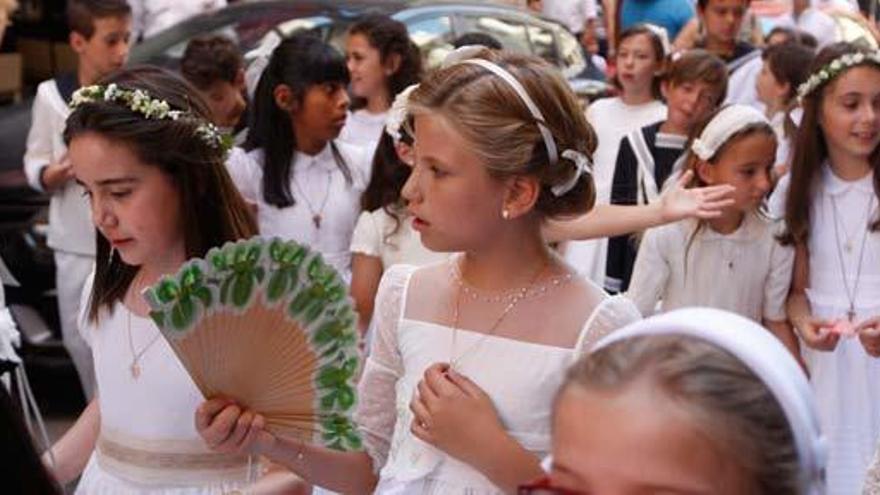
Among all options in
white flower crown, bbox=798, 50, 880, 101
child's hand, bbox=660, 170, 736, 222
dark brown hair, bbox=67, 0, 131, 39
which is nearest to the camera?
child's hand, bbox=660, 170, 736, 222

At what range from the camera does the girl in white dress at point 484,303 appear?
117 inches

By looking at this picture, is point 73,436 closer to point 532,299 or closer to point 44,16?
point 532,299

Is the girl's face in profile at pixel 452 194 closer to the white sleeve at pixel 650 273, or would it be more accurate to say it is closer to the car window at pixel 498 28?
the white sleeve at pixel 650 273

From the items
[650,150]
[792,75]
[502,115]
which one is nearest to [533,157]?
[502,115]

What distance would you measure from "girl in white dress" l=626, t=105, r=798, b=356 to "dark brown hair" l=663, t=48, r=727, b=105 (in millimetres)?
2161

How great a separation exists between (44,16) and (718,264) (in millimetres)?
11108

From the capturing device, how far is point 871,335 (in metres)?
4.79

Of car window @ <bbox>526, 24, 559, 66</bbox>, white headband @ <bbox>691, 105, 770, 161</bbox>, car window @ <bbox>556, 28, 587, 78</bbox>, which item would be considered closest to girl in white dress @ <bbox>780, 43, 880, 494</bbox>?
white headband @ <bbox>691, 105, 770, 161</bbox>

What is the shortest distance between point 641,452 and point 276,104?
179 inches

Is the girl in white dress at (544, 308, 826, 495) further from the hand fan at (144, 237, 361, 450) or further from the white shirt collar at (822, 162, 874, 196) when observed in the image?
the white shirt collar at (822, 162, 874, 196)

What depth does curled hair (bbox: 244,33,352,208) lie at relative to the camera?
233 inches

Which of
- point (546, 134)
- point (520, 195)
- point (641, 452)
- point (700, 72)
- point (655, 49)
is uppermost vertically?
point (641, 452)

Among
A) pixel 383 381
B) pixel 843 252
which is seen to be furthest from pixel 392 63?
pixel 383 381

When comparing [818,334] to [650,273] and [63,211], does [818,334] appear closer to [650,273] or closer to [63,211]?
[650,273]
